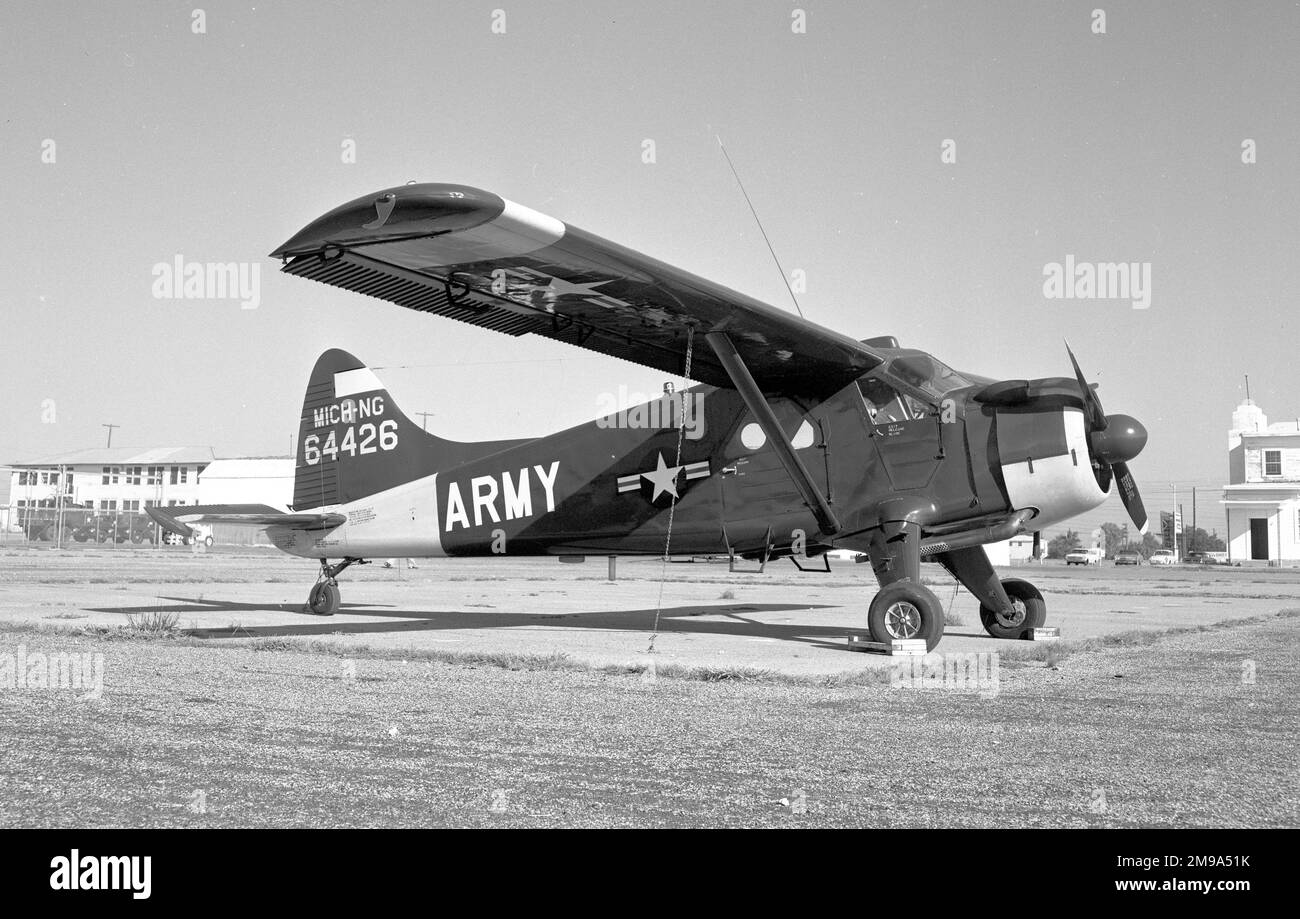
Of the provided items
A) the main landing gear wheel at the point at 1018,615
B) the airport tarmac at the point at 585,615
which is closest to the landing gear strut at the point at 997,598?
the main landing gear wheel at the point at 1018,615

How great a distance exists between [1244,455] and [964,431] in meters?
80.2

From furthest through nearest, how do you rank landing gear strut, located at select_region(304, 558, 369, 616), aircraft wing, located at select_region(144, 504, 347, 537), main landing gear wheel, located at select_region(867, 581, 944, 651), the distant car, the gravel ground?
the distant car → landing gear strut, located at select_region(304, 558, 369, 616) → aircraft wing, located at select_region(144, 504, 347, 537) → main landing gear wheel, located at select_region(867, 581, 944, 651) → the gravel ground

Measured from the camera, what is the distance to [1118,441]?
10430mm

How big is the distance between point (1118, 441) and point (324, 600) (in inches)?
433

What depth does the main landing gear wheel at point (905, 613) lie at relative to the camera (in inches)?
402

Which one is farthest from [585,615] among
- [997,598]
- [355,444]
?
[997,598]

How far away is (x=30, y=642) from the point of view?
10516 millimetres

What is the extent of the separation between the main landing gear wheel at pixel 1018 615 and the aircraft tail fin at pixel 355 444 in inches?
261

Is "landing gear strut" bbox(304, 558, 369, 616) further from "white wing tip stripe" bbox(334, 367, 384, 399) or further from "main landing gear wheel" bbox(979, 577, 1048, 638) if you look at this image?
"main landing gear wheel" bbox(979, 577, 1048, 638)

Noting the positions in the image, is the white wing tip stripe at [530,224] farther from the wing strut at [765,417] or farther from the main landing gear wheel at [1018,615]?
the main landing gear wheel at [1018,615]

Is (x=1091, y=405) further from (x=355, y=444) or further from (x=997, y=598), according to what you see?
(x=355, y=444)

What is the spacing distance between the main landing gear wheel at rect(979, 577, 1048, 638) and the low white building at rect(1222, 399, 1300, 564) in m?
68.5

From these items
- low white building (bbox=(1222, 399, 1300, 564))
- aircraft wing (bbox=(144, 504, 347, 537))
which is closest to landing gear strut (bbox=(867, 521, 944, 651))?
aircraft wing (bbox=(144, 504, 347, 537))

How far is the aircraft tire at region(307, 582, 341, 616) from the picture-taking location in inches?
613
